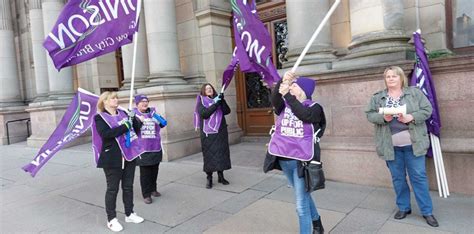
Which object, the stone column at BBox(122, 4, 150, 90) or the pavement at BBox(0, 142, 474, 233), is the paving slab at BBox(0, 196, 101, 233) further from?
the stone column at BBox(122, 4, 150, 90)

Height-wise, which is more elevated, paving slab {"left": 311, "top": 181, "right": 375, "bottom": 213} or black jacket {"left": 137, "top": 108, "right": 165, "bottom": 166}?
Result: black jacket {"left": 137, "top": 108, "right": 165, "bottom": 166}

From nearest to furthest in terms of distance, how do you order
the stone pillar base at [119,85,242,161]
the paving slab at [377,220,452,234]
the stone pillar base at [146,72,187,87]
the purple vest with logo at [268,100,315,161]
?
the purple vest with logo at [268,100,315,161], the paving slab at [377,220,452,234], the stone pillar base at [119,85,242,161], the stone pillar base at [146,72,187,87]

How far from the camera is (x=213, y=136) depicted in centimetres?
579

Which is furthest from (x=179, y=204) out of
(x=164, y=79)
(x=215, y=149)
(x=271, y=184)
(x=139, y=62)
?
(x=139, y=62)

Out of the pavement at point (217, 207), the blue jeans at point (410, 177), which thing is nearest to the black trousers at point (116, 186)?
the pavement at point (217, 207)

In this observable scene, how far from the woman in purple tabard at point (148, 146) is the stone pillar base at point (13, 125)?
1224 centimetres

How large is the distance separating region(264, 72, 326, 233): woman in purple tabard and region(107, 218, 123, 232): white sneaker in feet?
7.05

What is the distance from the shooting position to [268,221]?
4168 mm

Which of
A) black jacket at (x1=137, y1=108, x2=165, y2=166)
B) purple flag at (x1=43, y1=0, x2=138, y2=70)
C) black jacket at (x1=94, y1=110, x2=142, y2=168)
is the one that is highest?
purple flag at (x1=43, y1=0, x2=138, y2=70)

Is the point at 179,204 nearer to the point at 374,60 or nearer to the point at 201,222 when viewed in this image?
the point at 201,222

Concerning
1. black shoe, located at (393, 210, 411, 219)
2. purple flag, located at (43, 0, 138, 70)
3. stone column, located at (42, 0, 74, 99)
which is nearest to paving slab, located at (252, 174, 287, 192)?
black shoe, located at (393, 210, 411, 219)

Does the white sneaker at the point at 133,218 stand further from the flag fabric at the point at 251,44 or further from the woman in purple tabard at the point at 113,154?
the flag fabric at the point at 251,44

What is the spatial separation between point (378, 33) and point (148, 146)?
4.03m

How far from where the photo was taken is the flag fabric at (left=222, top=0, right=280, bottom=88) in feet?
12.5
